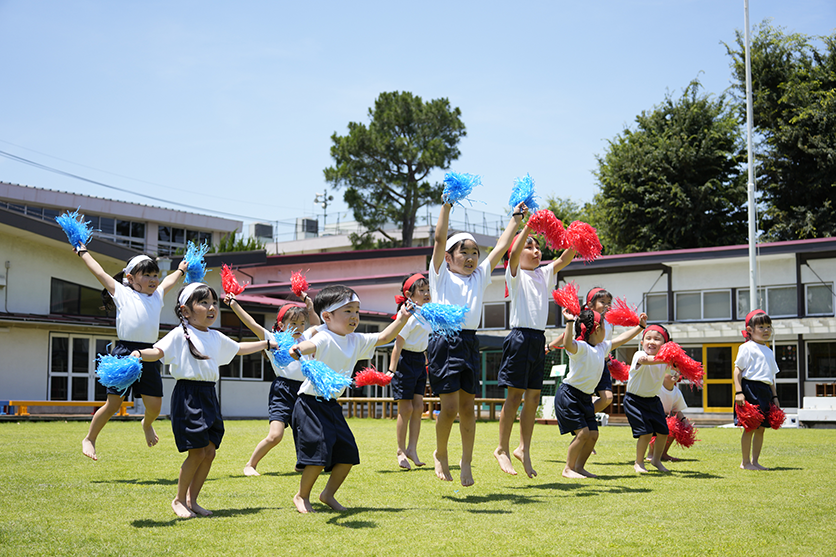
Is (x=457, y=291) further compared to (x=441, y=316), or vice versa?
(x=457, y=291)

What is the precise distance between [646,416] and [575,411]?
117 centimetres

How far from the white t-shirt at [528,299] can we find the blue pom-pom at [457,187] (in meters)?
1.14

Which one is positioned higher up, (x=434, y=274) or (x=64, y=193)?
(x=64, y=193)

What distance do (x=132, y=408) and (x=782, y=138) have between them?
27.5 m

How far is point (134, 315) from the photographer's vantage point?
7.45m

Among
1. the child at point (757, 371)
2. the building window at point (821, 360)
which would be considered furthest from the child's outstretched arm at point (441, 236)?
the building window at point (821, 360)

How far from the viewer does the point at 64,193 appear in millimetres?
40844

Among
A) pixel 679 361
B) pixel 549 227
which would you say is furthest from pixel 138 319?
pixel 679 361

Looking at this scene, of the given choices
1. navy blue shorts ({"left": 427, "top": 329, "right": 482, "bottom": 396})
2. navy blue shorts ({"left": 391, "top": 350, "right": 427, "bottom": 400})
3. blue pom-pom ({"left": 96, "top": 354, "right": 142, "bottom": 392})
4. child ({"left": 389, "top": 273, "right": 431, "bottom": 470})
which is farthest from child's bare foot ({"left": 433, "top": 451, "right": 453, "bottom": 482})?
blue pom-pom ({"left": 96, "top": 354, "right": 142, "bottom": 392})

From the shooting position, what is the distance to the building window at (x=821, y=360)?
2477 cm

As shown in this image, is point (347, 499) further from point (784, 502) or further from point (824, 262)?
point (824, 262)

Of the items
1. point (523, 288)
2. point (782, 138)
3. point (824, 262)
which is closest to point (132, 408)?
point (523, 288)

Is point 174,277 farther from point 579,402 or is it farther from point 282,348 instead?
point 579,402

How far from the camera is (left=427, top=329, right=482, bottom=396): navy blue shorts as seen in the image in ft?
20.3
